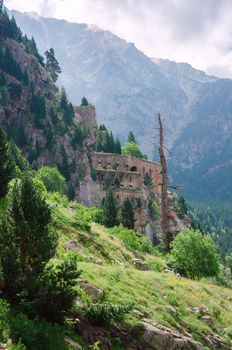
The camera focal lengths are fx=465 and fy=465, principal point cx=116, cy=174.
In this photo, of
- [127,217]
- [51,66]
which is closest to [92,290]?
[127,217]

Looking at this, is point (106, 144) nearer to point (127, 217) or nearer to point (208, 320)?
point (127, 217)

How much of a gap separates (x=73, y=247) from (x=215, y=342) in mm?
10721

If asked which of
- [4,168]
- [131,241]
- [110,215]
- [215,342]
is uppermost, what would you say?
[4,168]

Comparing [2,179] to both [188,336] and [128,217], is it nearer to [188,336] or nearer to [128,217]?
[188,336]

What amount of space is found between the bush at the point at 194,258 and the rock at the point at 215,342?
14.2 m

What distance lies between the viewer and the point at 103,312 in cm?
1536

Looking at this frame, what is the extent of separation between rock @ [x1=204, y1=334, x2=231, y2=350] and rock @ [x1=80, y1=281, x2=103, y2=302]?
17.5 feet

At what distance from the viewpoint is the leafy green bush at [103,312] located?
50.4 ft

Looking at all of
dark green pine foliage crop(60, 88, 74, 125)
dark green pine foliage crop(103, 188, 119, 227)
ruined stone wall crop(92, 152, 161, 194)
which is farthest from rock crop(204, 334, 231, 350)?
dark green pine foliage crop(60, 88, 74, 125)

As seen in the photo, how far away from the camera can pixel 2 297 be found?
567 inches

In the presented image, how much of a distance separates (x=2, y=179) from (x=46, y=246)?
15934mm

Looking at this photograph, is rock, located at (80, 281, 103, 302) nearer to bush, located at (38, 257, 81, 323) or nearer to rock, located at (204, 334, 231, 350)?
bush, located at (38, 257, 81, 323)

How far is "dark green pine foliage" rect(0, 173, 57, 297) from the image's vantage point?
14.4 meters

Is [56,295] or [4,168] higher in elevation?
[4,168]
